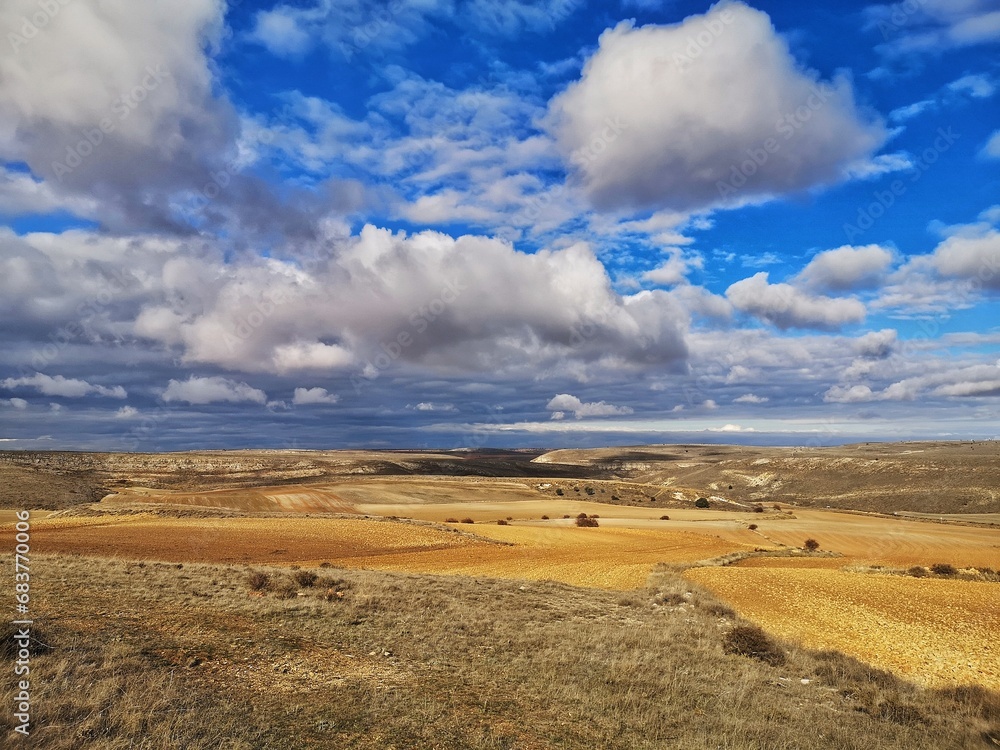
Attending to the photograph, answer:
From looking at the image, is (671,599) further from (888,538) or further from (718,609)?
(888,538)

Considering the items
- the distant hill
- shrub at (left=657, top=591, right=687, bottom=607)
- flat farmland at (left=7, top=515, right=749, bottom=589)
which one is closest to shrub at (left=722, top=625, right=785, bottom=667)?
shrub at (left=657, top=591, right=687, bottom=607)

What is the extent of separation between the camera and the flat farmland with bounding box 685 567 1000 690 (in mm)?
15375

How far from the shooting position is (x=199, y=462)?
174 m

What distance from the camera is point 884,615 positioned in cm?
2000

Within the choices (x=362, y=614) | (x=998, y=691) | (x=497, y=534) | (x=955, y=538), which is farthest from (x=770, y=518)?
(x=362, y=614)

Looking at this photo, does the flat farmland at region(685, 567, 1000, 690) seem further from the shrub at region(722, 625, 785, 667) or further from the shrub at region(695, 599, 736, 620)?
the shrub at region(722, 625, 785, 667)

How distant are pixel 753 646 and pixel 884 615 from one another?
27.9 feet

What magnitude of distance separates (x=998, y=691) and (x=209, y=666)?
17.3 metres

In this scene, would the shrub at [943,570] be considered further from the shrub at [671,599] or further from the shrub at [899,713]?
the shrub at [899,713]

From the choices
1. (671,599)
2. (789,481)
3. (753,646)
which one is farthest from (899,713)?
(789,481)

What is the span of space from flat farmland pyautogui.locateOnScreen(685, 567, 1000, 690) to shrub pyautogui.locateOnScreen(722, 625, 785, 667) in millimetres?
2420

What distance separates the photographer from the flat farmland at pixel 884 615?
1538 centimetres

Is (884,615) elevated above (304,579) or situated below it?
below

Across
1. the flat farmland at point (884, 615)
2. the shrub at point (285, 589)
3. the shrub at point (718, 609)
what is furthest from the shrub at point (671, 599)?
the shrub at point (285, 589)
